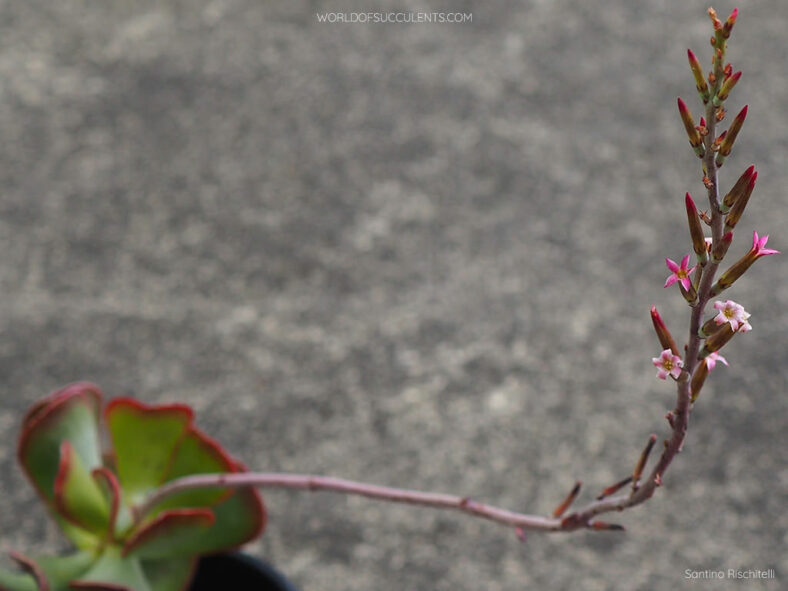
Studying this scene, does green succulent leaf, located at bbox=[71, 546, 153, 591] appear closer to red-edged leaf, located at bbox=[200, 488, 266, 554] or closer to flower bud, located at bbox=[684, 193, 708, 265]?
red-edged leaf, located at bbox=[200, 488, 266, 554]

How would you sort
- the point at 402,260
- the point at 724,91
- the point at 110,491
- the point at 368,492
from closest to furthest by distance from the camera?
the point at 724,91, the point at 368,492, the point at 110,491, the point at 402,260

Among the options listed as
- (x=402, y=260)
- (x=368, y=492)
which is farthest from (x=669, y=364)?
(x=402, y=260)

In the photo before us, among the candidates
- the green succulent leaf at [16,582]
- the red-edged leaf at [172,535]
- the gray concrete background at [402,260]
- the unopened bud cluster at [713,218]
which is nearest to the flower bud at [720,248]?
the unopened bud cluster at [713,218]

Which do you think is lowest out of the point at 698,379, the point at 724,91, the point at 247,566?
the point at 247,566

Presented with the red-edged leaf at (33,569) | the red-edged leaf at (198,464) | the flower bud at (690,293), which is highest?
the flower bud at (690,293)

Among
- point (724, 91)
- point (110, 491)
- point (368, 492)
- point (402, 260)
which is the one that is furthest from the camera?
point (402, 260)

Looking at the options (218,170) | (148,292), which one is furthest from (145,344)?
(218,170)

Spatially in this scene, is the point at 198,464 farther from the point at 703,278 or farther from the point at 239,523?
the point at 703,278

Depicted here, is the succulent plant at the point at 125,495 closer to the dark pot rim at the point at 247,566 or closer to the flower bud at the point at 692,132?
the dark pot rim at the point at 247,566
